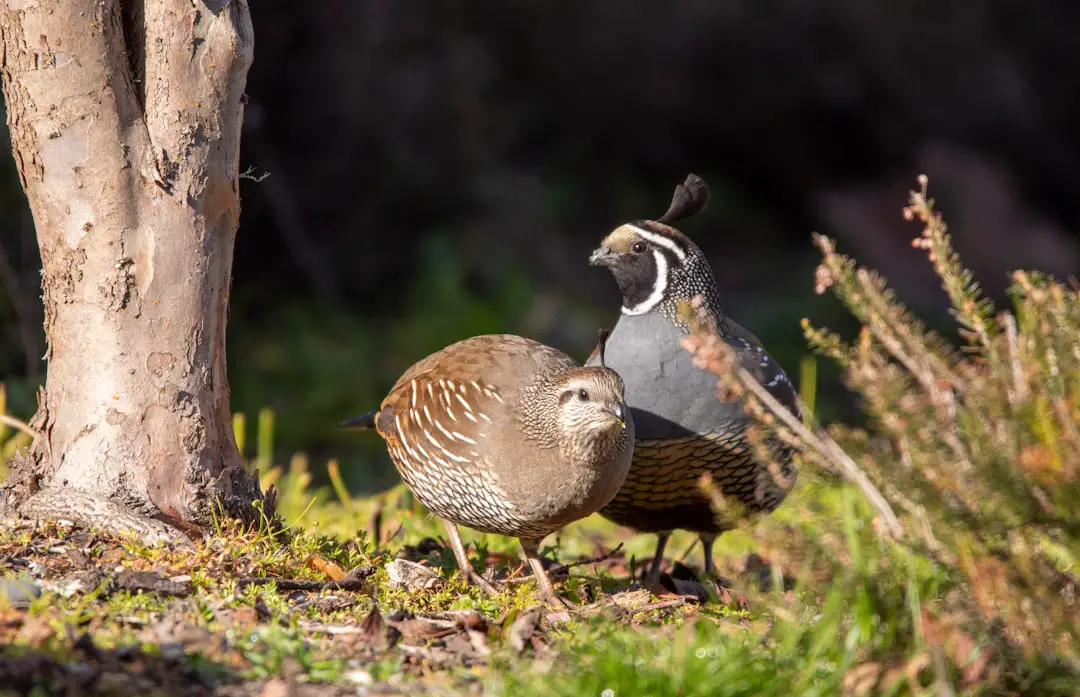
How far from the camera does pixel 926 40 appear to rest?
414 inches

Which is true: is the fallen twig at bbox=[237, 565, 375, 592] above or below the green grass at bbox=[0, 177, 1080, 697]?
below

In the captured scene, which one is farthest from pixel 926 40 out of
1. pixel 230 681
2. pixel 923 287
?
pixel 230 681

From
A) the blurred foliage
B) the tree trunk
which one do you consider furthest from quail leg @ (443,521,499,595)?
the blurred foliage

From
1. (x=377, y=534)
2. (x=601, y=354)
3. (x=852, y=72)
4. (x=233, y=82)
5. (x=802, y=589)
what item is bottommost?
(x=377, y=534)

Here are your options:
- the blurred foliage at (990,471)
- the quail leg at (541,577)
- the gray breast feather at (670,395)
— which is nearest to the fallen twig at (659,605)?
the quail leg at (541,577)

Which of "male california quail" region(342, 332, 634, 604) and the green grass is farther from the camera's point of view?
"male california quail" region(342, 332, 634, 604)

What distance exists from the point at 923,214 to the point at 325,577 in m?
1.91

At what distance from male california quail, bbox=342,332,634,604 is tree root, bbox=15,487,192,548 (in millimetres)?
812

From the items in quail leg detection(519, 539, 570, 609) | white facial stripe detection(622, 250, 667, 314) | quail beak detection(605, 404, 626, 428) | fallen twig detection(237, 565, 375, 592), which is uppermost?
white facial stripe detection(622, 250, 667, 314)

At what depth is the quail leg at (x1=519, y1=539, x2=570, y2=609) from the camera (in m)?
3.92

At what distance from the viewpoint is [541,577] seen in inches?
158

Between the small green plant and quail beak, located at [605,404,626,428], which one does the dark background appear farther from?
the small green plant

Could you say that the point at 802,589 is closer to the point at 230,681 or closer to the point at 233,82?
the point at 230,681

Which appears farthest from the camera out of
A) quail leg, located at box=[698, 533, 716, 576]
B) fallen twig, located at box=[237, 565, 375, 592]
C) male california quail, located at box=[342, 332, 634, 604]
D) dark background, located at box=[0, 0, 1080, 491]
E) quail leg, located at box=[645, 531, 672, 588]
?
dark background, located at box=[0, 0, 1080, 491]
